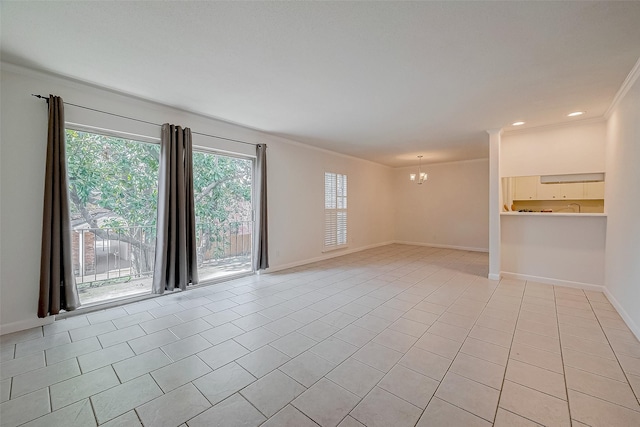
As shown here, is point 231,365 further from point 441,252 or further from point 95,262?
point 441,252

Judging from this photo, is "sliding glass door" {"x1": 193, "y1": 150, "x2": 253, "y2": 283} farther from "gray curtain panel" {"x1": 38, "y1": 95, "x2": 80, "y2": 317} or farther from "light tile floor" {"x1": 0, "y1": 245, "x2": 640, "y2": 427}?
"gray curtain panel" {"x1": 38, "y1": 95, "x2": 80, "y2": 317}

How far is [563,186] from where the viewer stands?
592 centimetres

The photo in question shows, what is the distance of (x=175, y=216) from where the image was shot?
12.0 ft

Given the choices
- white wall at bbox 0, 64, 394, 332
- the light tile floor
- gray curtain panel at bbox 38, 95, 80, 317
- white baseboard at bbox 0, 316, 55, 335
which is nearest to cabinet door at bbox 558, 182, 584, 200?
the light tile floor

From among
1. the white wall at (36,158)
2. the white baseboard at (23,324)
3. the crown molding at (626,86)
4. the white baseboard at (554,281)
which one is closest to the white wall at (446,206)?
the white baseboard at (554,281)

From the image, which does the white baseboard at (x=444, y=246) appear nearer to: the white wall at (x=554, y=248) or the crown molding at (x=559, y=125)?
the white wall at (x=554, y=248)

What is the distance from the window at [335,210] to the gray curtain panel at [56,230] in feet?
15.0

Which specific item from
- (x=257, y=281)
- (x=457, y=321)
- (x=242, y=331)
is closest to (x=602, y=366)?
(x=457, y=321)

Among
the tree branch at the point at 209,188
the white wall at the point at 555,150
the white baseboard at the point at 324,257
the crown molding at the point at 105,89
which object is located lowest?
A: the white baseboard at the point at 324,257

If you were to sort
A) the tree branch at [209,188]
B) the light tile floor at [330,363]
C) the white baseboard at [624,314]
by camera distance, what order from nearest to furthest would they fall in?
the light tile floor at [330,363]
the white baseboard at [624,314]
the tree branch at [209,188]

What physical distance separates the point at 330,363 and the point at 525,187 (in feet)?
21.5

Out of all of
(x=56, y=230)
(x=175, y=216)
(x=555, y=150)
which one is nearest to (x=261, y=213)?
(x=175, y=216)

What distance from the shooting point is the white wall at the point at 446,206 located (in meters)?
7.40

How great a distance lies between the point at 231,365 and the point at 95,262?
3265 millimetres
